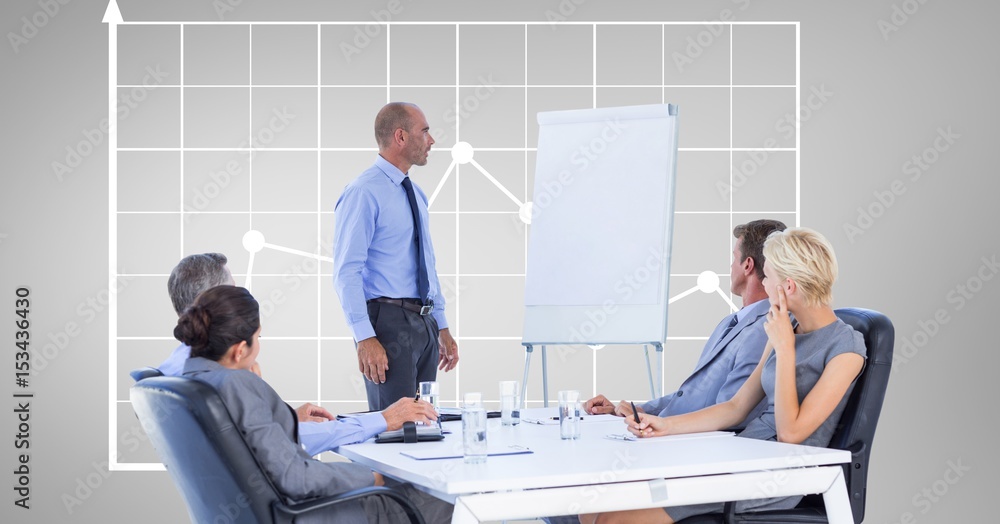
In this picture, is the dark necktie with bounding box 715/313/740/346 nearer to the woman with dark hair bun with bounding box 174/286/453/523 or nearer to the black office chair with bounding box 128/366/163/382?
the woman with dark hair bun with bounding box 174/286/453/523

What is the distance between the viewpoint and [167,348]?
211 inches

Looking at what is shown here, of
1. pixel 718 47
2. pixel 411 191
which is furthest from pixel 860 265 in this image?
pixel 411 191

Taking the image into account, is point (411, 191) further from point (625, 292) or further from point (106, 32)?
point (106, 32)

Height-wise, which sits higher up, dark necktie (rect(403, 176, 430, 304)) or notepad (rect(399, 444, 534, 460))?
dark necktie (rect(403, 176, 430, 304))

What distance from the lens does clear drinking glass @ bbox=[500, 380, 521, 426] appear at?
2984 mm

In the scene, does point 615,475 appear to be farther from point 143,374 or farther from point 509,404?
point 143,374

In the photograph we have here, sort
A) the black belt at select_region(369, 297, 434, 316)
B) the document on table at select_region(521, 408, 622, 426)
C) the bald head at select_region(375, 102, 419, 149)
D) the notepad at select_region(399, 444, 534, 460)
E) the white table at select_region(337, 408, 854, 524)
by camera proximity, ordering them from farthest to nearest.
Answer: the bald head at select_region(375, 102, 419, 149) < the black belt at select_region(369, 297, 434, 316) < the document on table at select_region(521, 408, 622, 426) < the notepad at select_region(399, 444, 534, 460) < the white table at select_region(337, 408, 854, 524)

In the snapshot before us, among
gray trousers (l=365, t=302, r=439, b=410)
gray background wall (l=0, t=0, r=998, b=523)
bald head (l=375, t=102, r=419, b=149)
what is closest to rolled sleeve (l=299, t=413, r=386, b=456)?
gray trousers (l=365, t=302, r=439, b=410)

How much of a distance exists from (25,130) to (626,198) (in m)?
3.48

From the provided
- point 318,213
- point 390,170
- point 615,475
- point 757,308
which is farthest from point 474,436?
point 318,213

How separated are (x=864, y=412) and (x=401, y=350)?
192cm

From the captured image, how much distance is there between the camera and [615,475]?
6.86 feet

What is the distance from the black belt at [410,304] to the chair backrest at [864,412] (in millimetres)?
1860

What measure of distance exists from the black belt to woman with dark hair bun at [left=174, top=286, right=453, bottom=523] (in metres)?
1.48
